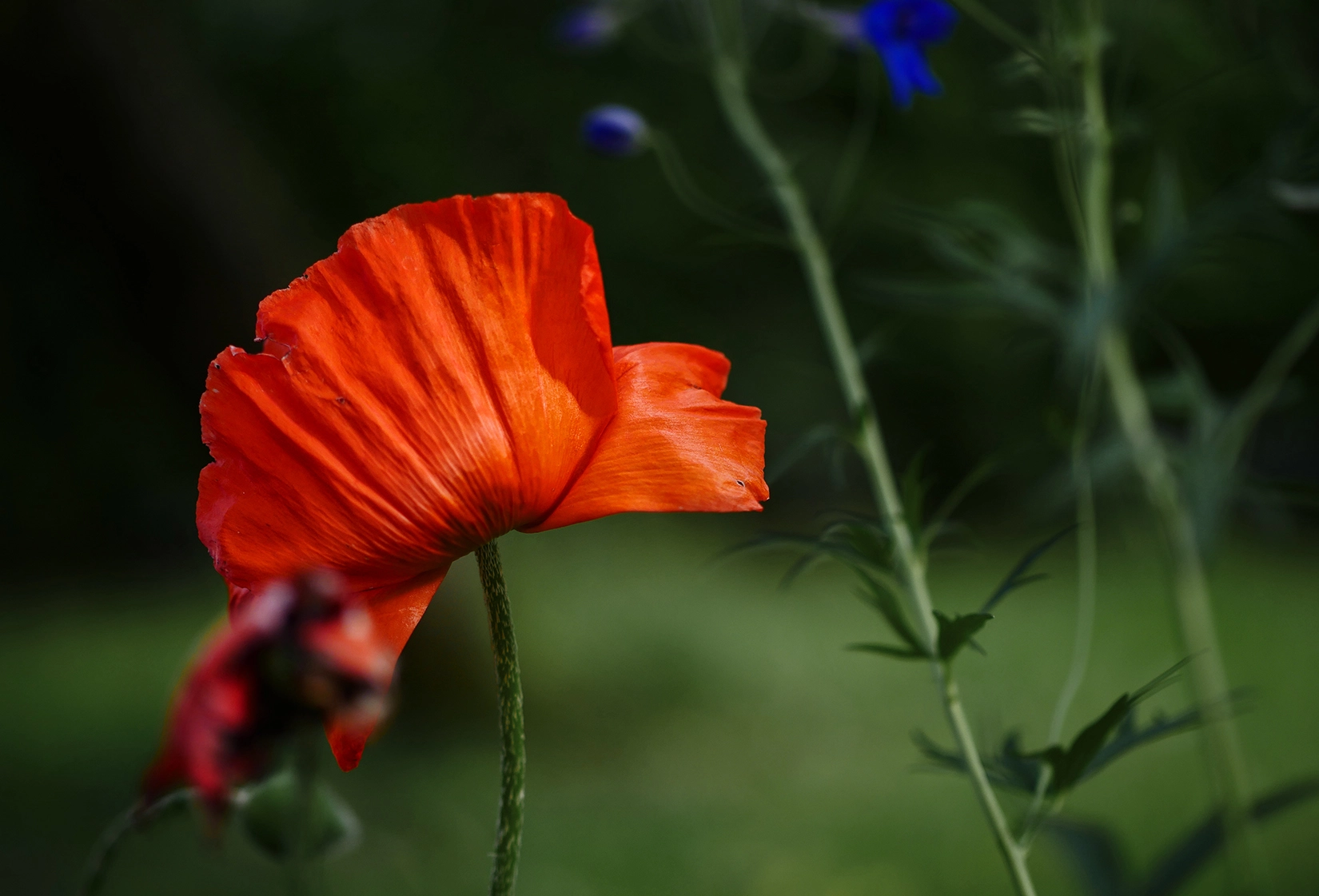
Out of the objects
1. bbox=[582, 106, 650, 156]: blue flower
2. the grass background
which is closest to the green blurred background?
the grass background

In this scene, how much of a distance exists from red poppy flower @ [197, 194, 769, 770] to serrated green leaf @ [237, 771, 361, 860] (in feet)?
0.40

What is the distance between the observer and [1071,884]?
5.11ft

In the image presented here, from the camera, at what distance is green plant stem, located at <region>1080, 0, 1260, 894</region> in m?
0.79

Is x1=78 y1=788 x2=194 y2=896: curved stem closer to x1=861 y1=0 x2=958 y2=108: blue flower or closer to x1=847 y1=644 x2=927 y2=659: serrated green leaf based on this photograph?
x1=847 y1=644 x2=927 y2=659: serrated green leaf

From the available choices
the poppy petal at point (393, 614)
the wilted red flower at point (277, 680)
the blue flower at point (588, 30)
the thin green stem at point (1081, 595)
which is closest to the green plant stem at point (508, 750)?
the poppy petal at point (393, 614)

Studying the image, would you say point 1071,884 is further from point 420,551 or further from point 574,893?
point 420,551

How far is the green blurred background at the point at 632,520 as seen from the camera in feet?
5.79

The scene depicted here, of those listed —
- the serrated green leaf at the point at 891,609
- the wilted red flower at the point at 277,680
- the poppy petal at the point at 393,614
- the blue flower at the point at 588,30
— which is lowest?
the serrated green leaf at the point at 891,609

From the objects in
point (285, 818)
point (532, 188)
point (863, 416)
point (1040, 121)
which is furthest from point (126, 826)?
point (532, 188)

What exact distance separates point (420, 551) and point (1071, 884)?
1.43m

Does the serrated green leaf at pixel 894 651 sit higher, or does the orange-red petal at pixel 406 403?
the orange-red petal at pixel 406 403

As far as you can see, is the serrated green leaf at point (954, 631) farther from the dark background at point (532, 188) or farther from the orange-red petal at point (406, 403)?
the dark background at point (532, 188)

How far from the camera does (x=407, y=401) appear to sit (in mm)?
405

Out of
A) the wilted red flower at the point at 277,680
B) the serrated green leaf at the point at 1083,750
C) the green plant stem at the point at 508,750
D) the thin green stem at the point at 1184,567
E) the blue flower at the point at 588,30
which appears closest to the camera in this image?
the wilted red flower at the point at 277,680
